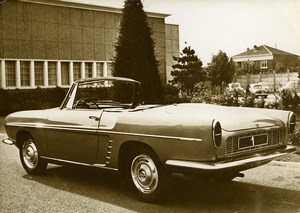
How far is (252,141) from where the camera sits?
3.14m

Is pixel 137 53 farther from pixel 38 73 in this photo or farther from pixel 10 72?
pixel 10 72

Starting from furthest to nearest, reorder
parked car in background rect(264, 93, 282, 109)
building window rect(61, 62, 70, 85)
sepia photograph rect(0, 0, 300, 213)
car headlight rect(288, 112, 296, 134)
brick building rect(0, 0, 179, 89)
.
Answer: building window rect(61, 62, 70, 85), brick building rect(0, 0, 179, 89), parked car in background rect(264, 93, 282, 109), car headlight rect(288, 112, 296, 134), sepia photograph rect(0, 0, 300, 213)

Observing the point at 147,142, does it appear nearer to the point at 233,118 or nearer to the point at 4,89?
the point at 233,118

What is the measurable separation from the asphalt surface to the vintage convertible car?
0.65 feet

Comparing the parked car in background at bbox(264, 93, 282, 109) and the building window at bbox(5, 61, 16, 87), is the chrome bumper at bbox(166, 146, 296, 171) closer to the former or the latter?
the parked car in background at bbox(264, 93, 282, 109)

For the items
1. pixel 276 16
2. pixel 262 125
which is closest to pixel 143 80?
pixel 276 16

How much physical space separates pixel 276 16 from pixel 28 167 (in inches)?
122

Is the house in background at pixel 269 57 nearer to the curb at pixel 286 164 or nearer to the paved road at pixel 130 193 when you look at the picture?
the curb at pixel 286 164

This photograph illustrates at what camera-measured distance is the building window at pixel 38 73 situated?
40.1ft

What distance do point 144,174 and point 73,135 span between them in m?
0.87

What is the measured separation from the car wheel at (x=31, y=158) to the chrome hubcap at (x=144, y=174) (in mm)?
1332

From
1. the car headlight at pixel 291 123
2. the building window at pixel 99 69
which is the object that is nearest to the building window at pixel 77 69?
the building window at pixel 99 69

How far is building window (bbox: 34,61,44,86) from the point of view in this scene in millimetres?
12211

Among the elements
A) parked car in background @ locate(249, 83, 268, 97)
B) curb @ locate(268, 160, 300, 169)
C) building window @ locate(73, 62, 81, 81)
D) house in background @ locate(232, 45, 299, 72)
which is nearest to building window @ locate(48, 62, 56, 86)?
building window @ locate(73, 62, 81, 81)
